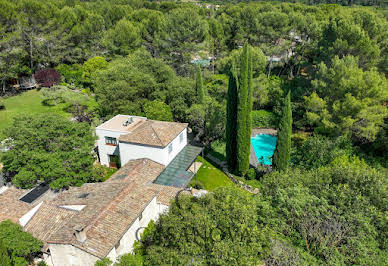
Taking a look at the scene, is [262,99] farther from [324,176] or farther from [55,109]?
[55,109]

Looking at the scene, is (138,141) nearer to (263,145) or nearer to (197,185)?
(197,185)

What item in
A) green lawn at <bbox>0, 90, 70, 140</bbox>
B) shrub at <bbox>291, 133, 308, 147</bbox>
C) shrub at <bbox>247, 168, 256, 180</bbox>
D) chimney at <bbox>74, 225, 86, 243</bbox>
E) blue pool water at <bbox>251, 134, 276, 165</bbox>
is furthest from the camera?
green lawn at <bbox>0, 90, 70, 140</bbox>

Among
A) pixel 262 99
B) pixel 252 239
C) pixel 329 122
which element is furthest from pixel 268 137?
pixel 252 239

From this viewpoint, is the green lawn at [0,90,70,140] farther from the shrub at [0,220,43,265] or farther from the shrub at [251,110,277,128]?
the shrub at [0,220,43,265]

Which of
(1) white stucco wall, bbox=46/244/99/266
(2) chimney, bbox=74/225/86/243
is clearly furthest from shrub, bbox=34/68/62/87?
(2) chimney, bbox=74/225/86/243

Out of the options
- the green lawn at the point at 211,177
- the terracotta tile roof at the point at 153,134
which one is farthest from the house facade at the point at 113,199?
the green lawn at the point at 211,177

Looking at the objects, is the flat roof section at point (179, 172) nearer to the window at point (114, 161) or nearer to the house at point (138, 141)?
the house at point (138, 141)
